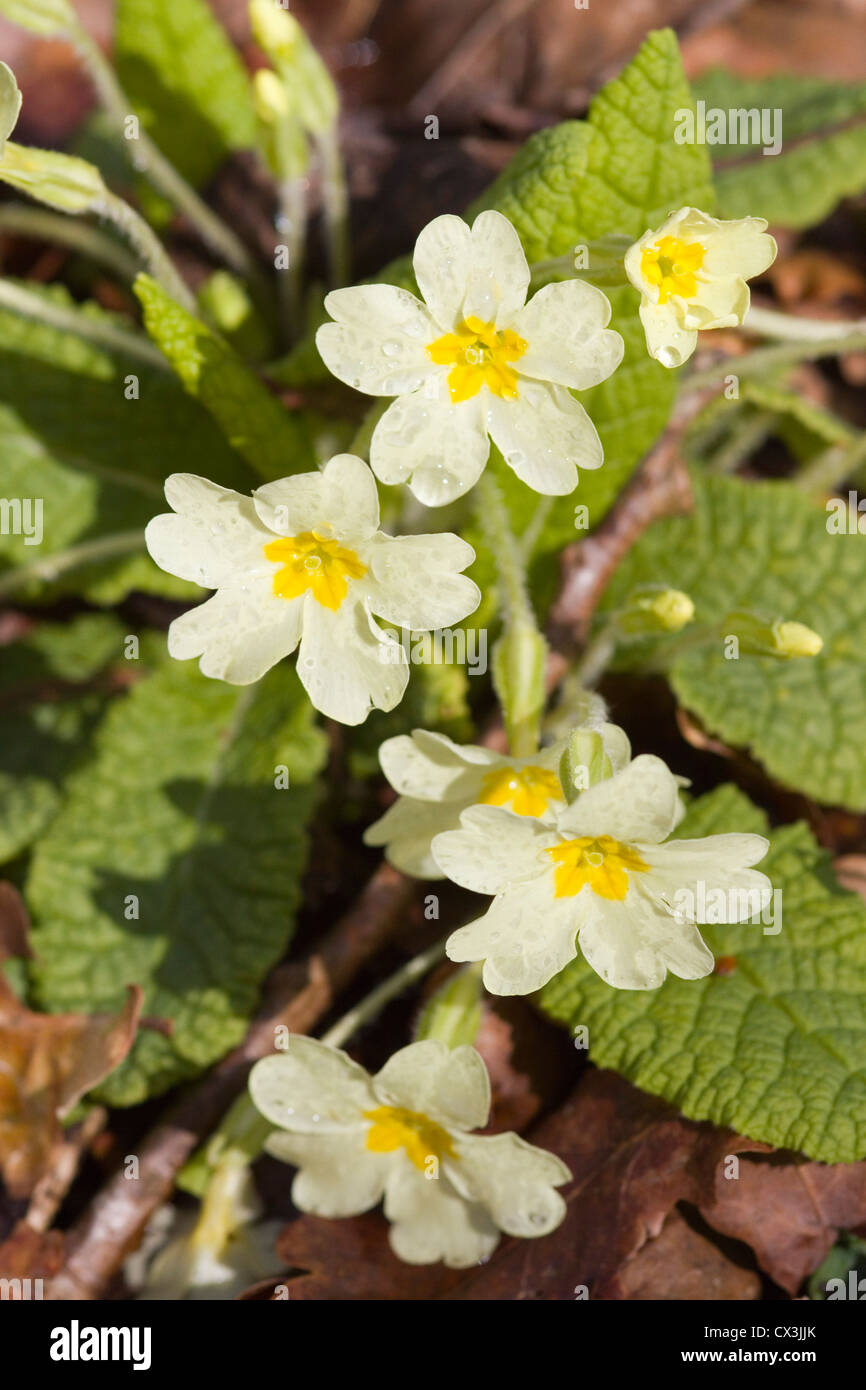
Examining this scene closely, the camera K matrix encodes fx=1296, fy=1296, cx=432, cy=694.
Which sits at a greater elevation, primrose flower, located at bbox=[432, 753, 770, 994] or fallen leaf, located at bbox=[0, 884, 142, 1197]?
primrose flower, located at bbox=[432, 753, 770, 994]

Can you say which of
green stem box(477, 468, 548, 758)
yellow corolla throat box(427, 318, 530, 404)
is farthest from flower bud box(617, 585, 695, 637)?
yellow corolla throat box(427, 318, 530, 404)

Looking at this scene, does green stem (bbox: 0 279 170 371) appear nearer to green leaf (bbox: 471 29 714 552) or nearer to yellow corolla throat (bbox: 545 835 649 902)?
green leaf (bbox: 471 29 714 552)

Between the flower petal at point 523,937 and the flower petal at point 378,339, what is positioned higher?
the flower petal at point 378,339

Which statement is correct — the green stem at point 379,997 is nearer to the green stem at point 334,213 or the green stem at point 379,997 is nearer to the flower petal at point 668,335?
the flower petal at point 668,335

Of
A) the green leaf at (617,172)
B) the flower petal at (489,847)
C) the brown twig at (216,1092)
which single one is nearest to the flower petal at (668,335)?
the green leaf at (617,172)

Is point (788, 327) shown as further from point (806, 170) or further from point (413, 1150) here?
point (413, 1150)

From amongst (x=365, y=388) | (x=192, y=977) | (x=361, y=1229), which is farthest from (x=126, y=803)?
(x=365, y=388)
